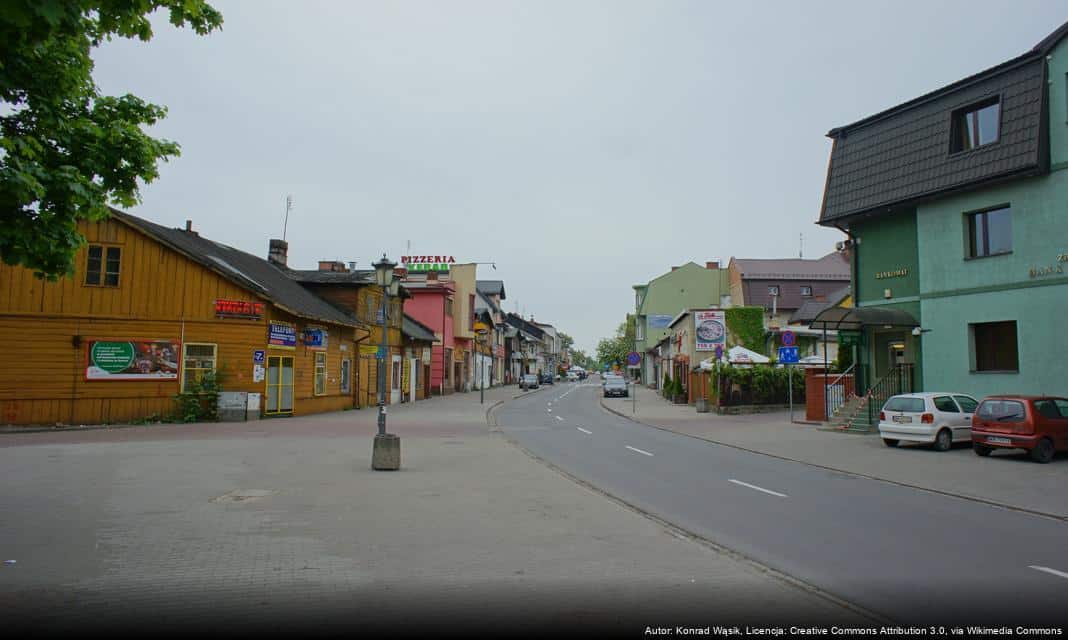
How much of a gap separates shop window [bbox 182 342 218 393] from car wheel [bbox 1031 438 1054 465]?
23775 mm

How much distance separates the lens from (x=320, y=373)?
1201 inches

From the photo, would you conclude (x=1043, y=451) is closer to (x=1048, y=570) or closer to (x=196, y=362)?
(x=1048, y=570)

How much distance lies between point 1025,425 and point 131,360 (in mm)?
25180

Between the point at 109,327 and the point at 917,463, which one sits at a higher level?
the point at 109,327

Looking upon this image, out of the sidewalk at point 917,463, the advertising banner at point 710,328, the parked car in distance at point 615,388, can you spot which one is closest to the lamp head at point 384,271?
the sidewalk at point 917,463

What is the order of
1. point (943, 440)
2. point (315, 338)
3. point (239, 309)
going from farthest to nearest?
point (315, 338) < point (239, 309) < point (943, 440)

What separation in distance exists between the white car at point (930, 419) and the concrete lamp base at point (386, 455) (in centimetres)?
1253

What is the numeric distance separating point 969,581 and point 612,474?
25.1 ft

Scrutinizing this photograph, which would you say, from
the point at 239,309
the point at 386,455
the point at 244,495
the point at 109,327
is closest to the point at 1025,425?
the point at 386,455

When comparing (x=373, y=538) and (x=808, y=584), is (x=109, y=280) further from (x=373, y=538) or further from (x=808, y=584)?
(x=808, y=584)

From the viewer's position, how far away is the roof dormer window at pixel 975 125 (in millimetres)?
20094

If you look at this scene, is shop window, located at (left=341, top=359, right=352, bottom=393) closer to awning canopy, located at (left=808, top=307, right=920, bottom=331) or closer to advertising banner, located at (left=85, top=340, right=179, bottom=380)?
advertising banner, located at (left=85, top=340, right=179, bottom=380)

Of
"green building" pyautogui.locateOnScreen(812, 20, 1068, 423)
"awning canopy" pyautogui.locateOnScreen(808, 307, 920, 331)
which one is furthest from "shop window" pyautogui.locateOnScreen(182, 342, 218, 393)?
"green building" pyautogui.locateOnScreen(812, 20, 1068, 423)

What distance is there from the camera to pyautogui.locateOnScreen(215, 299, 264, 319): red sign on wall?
2509 centimetres
